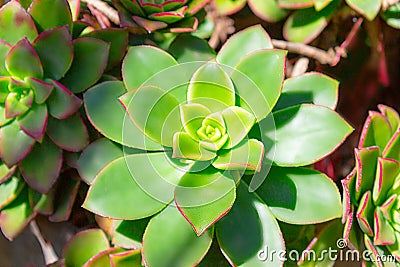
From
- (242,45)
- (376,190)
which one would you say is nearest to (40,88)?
(242,45)

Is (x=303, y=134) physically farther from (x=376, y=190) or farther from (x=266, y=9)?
(x=266, y=9)

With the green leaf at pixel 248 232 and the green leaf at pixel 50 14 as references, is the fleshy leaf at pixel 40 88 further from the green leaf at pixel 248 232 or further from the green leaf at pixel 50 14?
the green leaf at pixel 248 232

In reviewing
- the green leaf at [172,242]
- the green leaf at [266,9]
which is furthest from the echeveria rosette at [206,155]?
the green leaf at [266,9]

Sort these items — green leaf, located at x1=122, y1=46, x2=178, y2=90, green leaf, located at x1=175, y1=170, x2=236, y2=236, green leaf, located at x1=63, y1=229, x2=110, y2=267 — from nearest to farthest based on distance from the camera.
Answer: green leaf, located at x1=175, y1=170, x2=236, y2=236, green leaf, located at x1=122, y1=46, x2=178, y2=90, green leaf, located at x1=63, y1=229, x2=110, y2=267

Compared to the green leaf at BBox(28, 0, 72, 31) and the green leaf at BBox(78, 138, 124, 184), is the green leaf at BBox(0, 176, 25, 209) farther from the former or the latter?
the green leaf at BBox(28, 0, 72, 31)

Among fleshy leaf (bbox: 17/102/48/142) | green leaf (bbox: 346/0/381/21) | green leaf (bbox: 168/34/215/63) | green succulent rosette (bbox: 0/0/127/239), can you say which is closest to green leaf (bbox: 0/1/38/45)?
green succulent rosette (bbox: 0/0/127/239)
